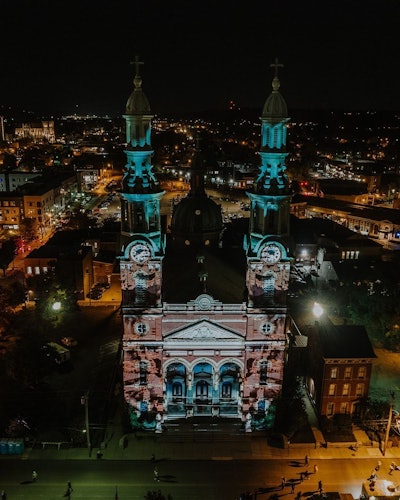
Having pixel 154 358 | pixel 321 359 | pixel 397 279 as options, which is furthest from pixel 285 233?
pixel 397 279

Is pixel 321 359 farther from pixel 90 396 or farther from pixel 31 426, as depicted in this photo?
pixel 31 426

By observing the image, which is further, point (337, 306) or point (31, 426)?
point (337, 306)

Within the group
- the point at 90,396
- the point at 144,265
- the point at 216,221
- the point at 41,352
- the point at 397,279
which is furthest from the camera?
the point at 397,279

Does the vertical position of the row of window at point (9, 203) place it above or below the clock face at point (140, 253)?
below

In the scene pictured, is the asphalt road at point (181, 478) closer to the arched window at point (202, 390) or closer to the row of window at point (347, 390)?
the row of window at point (347, 390)

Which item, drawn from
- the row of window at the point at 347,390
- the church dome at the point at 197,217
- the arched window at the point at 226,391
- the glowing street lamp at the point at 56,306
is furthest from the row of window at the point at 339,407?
the glowing street lamp at the point at 56,306

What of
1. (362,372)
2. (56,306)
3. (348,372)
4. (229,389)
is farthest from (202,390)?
(56,306)

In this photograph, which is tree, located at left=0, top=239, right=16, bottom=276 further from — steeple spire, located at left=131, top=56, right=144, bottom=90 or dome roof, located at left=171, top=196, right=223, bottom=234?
steeple spire, located at left=131, top=56, right=144, bottom=90
